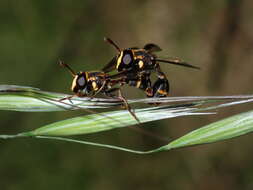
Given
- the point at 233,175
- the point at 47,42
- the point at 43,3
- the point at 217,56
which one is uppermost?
the point at 43,3

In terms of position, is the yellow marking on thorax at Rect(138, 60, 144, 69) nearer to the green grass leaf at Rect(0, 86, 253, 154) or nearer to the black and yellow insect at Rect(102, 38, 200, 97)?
the black and yellow insect at Rect(102, 38, 200, 97)

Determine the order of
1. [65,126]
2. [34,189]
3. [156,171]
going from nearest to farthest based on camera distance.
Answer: [65,126] < [34,189] < [156,171]

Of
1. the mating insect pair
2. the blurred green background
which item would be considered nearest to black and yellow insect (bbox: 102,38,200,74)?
the mating insect pair

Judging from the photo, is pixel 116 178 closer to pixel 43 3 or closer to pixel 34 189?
pixel 34 189

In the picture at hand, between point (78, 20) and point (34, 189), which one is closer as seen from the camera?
point (34, 189)

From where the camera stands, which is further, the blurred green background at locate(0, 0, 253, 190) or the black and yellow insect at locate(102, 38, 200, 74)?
the blurred green background at locate(0, 0, 253, 190)

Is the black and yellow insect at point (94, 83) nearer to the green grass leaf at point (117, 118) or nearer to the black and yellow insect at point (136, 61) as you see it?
the black and yellow insect at point (136, 61)

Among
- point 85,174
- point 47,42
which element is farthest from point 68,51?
point 85,174
